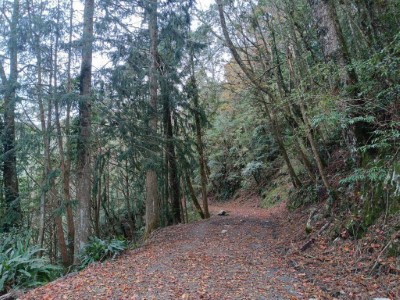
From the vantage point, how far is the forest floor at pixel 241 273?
3925mm

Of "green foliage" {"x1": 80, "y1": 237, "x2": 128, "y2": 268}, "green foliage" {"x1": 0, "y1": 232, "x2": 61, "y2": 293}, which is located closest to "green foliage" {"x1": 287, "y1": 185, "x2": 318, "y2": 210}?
"green foliage" {"x1": 80, "y1": 237, "x2": 128, "y2": 268}

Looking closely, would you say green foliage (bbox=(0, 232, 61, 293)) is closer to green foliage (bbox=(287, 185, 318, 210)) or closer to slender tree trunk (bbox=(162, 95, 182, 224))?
slender tree trunk (bbox=(162, 95, 182, 224))

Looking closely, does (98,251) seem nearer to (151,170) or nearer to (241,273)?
(151,170)

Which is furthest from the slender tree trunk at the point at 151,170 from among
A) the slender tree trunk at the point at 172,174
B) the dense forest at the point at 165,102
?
the slender tree trunk at the point at 172,174

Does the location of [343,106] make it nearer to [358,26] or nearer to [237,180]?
[358,26]

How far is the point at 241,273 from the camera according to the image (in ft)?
16.1

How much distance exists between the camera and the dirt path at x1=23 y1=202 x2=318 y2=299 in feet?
13.2

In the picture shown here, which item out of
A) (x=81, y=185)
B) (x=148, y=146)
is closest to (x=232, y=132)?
(x=148, y=146)

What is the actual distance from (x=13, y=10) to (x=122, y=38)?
4.68 metres

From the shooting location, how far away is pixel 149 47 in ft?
32.5

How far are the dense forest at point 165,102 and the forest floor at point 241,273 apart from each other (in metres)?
0.72

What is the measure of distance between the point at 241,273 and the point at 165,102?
7.25m

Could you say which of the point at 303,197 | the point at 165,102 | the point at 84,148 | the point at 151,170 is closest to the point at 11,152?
the point at 84,148

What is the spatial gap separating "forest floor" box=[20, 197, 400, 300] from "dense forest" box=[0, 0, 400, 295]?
0.72m
